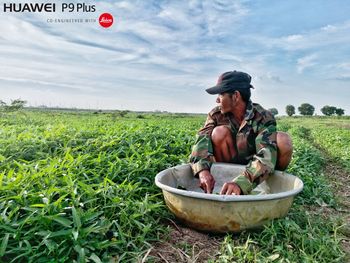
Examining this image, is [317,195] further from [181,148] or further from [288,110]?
[288,110]

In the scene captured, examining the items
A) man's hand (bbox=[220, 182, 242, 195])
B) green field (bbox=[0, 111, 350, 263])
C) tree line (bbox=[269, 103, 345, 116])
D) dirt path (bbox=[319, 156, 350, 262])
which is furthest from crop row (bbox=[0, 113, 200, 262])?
tree line (bbox=[269, 103, 345, 116])

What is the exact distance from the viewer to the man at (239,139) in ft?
7.57

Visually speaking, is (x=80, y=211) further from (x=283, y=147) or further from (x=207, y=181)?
(x=283, y=147)

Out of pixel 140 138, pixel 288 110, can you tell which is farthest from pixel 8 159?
pixel 288 110

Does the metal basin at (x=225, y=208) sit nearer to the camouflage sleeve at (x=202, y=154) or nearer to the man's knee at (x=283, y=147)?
the man's knee at (x=283, y=147)

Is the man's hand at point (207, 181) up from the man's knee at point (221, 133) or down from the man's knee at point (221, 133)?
down

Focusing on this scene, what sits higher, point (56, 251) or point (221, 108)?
point (221, 108)

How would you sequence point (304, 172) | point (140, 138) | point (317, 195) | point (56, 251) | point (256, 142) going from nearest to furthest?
point (56, 251), point (256, 142), point (317, 195), point (304, 172), point (140, 138)

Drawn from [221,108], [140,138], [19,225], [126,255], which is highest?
[221,108]

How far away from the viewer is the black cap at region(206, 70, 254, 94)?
2432 mm

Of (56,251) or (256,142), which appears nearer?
(56,251)

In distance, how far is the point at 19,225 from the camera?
1.79m

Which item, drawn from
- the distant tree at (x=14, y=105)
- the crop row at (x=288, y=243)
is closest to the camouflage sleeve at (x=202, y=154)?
the crop row at (x=288, y=243)

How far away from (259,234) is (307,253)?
306 millimetres
